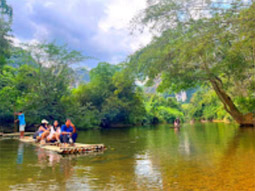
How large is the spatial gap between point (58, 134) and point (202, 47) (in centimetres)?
744

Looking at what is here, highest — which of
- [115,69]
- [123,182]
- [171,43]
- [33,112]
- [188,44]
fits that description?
[115,69]

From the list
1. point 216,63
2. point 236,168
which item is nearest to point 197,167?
point 236,168

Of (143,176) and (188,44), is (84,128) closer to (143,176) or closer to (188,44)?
(188,44)

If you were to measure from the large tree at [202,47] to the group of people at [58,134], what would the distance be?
19.3 feet

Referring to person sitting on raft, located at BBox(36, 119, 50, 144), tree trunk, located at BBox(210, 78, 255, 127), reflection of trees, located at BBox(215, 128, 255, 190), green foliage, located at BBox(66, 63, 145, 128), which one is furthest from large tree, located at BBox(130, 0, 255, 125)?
green foliage, located at BBox(66, 63, 145, 128)

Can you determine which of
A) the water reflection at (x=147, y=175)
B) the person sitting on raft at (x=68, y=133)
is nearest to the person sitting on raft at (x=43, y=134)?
the person sitting on raft at (x=68, y=133)

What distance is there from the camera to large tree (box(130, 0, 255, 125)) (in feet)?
36.6

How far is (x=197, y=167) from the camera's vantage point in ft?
25.4

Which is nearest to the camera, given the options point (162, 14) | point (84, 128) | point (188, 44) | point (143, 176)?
point (143, 176)

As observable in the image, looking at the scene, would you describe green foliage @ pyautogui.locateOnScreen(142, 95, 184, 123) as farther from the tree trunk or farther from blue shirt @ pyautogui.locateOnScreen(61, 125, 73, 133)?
blue shirt @ pyautogui.locateOnScreen(61, 125, 73, 133)

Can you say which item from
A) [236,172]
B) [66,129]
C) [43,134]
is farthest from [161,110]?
[236,172]

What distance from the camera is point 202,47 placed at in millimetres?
11156

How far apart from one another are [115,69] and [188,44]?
32.0 meters

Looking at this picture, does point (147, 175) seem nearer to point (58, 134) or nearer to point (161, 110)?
point (58, 134)
